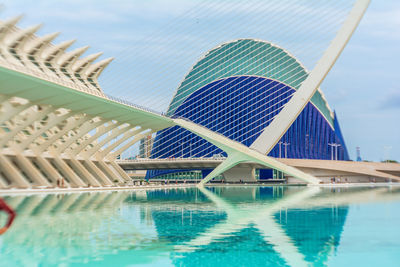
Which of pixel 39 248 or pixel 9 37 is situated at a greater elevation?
pixel 9 37

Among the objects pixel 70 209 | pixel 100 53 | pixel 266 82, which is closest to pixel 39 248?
pixel 70 209

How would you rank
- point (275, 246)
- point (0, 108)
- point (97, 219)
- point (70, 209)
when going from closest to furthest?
1. point (275, 246)
2. point (97, 219)
3. point (70, 209)
4. point (0, 108)

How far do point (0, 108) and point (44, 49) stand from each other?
13169 millimetres

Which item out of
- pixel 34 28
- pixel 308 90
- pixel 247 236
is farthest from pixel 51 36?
pixel 247 236

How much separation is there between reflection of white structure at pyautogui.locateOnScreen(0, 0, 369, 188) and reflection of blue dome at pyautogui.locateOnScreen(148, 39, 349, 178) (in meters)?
18.1

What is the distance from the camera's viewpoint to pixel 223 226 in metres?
13.2

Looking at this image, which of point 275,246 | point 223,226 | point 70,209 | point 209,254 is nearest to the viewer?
point 209,254

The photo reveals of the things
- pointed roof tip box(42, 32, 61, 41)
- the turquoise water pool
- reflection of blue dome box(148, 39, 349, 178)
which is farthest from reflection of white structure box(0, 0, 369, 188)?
reflection of blue dome box(148, 39, 349, 178)

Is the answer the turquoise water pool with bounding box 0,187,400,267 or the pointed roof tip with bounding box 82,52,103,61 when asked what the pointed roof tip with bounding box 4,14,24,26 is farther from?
the turquoise water pool with bounding box 0,187,400,267

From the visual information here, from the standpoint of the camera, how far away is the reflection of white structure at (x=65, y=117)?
30906 mm

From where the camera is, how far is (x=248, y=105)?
68.8m

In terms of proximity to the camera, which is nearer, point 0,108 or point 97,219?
point 97,219

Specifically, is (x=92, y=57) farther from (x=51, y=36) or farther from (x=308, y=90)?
(x=308, y=90)

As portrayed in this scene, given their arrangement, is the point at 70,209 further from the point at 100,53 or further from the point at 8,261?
the point at 100,53
